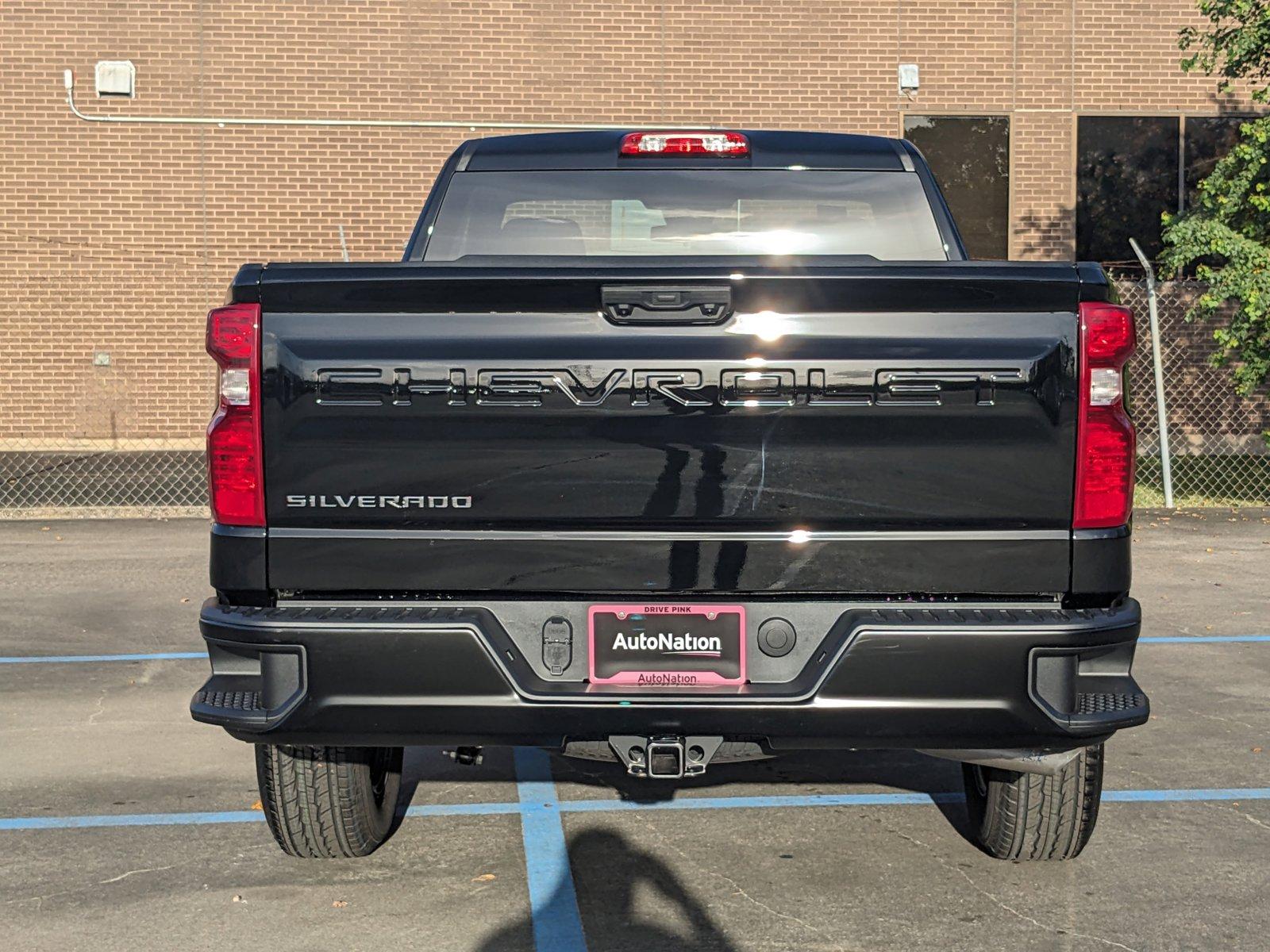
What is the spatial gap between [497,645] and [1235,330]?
11400 mm

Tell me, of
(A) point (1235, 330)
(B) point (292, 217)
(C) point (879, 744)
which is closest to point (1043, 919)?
(C) point (879, 744)

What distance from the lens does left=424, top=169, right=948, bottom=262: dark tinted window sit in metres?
5.26

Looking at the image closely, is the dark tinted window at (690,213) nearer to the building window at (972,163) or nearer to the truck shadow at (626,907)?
the truck shadow at (626,907)

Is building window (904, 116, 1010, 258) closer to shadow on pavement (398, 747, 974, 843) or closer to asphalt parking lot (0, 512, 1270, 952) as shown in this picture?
asphalt parking lot (0, 512, 1270, 952)

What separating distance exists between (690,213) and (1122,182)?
14931 millimetres

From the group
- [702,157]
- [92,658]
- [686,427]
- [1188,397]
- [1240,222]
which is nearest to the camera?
[686,427]

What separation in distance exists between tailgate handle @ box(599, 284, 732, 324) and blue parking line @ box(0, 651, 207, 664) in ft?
15.9

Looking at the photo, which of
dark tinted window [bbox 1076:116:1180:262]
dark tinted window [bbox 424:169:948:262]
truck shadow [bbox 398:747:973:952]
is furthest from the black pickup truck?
dark tinted window [bbox 1076:116:1180:262]

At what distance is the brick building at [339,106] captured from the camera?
1786cm

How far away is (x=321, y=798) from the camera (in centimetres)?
459

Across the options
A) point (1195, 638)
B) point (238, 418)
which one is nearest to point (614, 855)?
point (238, 418)

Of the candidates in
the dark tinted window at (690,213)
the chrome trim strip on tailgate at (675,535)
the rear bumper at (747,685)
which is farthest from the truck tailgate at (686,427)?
the dark tinted window at (690,213)

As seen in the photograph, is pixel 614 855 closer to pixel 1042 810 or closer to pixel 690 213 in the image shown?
pixel 1042 810

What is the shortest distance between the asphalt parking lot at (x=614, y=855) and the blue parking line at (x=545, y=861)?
0.01 m
